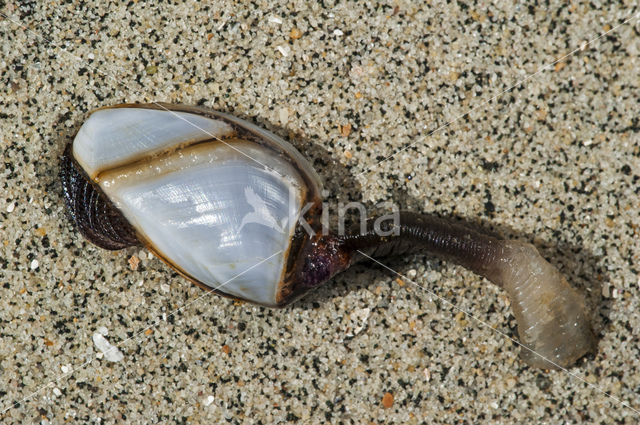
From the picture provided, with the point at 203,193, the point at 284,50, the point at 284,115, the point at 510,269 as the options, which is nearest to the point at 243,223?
the point at 203,193

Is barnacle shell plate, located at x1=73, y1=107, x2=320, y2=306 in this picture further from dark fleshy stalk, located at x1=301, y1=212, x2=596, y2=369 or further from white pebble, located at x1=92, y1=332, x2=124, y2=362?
white pebble, located at x1=92, y1=332, x2=124, y2=362

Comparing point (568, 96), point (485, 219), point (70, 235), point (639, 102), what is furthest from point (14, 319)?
point (639, 102)

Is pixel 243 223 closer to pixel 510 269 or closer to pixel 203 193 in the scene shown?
pixel 203 193

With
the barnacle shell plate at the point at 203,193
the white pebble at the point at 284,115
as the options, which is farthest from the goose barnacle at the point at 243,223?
the white pebble at the point at 284,115

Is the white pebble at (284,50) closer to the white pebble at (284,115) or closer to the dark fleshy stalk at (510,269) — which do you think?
the white pebble at (284,115)

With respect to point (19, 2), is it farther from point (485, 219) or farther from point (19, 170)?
point (485, 219)

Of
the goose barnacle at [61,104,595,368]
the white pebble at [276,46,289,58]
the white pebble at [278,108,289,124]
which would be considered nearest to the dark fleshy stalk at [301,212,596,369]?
the goose barnacle at [61,104,595,368]
